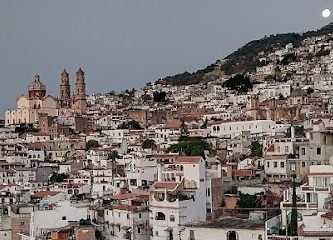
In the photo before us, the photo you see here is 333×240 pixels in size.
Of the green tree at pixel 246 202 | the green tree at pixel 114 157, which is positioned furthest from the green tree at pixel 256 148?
the green tree at pixel 246 202

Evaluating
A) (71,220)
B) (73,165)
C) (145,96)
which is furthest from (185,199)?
(145,96)

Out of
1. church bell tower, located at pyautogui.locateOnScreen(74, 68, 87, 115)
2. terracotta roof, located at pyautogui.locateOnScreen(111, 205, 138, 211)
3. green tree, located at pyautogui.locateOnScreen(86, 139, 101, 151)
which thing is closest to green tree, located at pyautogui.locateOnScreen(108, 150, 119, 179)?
green tree, located at pyautogui.locateOnScreen(86, 139, 101, 151)

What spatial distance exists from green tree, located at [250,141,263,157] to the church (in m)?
25.1

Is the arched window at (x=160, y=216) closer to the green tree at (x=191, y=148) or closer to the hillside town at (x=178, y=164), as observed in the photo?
the hillside town at (x=178, y=164)

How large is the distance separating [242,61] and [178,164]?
6726cm

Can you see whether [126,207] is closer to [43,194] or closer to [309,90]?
[43,194]

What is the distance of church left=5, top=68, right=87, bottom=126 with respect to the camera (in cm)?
6042

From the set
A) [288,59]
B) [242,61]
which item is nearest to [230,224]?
[288,59]

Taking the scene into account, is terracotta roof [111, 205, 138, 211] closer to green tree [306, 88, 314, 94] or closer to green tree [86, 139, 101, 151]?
green tree [86, 139, 101, 151]

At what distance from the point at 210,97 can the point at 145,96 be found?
11.1 m

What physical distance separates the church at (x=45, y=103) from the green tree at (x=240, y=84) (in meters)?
14.1

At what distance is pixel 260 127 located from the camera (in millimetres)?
43812

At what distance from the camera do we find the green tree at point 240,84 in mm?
66906

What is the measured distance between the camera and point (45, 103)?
61.5 m
